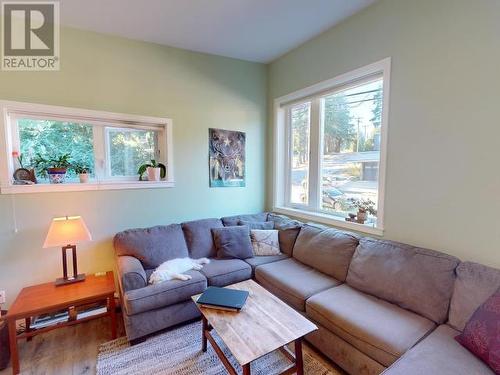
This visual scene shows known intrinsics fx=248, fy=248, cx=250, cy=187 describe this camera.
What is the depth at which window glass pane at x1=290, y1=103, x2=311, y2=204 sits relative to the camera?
316 cm

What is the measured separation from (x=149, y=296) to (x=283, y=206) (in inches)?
82.1

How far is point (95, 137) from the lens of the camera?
8.54ft

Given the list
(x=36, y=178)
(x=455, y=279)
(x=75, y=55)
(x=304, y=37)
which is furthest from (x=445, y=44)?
(x=36, y=178)

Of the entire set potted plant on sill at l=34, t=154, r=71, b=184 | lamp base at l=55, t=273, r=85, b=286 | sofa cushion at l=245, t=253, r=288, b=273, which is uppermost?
potted plant on sill at l=34, t=154, r=71, b=184

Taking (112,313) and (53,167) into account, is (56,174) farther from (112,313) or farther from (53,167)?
(112,313)

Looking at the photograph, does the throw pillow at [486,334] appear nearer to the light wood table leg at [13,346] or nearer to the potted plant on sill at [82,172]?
the light wood table leg at [13,346]

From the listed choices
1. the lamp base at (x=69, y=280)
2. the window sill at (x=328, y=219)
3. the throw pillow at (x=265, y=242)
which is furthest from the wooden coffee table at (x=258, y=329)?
the lamp base at (x=69, y=280)

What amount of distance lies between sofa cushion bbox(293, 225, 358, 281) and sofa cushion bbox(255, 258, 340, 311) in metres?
0.07

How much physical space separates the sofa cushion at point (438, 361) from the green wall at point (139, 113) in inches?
95.0

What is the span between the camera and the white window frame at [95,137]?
217 cm

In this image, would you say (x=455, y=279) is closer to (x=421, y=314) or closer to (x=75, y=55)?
(x=421, y=314)

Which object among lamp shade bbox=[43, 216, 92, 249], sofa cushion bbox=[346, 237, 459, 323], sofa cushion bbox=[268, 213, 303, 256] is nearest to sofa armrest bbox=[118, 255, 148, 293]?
lamp shade bbox=[43, 216, 92, 249]

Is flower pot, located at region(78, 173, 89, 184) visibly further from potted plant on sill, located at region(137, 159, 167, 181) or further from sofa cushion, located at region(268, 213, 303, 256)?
sofa cushion, located at region(268, 213, 303, 256)

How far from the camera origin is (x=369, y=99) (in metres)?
2.40
